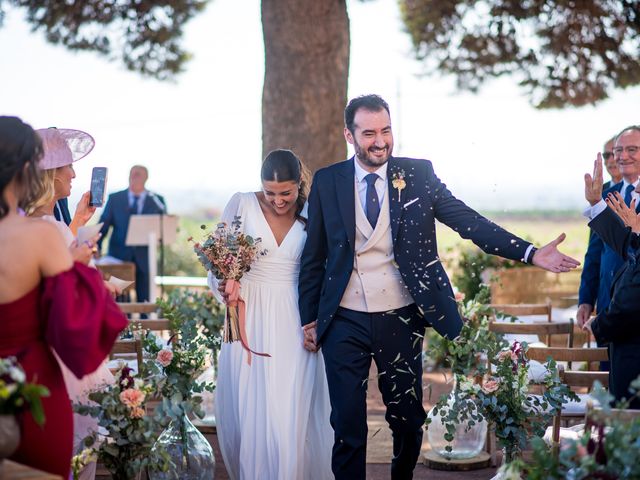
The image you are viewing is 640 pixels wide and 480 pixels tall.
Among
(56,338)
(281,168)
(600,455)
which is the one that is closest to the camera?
(600,455)

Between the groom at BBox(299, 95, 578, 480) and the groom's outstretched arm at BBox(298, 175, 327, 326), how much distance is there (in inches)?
3.9

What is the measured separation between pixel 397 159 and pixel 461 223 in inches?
18.3

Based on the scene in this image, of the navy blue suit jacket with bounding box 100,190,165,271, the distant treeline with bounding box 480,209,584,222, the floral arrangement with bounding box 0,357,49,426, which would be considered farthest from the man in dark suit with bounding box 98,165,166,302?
the distant treeline with bounding box 480,209,584,222

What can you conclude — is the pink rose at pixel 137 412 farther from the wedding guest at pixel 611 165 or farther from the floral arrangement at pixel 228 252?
the wedding guest at pixel 611 165

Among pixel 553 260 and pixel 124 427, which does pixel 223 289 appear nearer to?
pixel 124 427

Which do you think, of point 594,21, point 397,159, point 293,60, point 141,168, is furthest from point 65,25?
point 397,159

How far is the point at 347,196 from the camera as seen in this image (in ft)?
16.3

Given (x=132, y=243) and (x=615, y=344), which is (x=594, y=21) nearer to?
(x=132, y=243)

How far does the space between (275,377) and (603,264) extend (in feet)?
7.39

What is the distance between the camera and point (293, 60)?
882 cm

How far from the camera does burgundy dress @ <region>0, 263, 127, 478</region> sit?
3197 mm

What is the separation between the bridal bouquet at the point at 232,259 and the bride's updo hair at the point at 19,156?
1912mm

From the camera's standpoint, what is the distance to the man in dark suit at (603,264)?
20.1 feet

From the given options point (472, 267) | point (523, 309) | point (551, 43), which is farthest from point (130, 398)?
point (551, 43)
